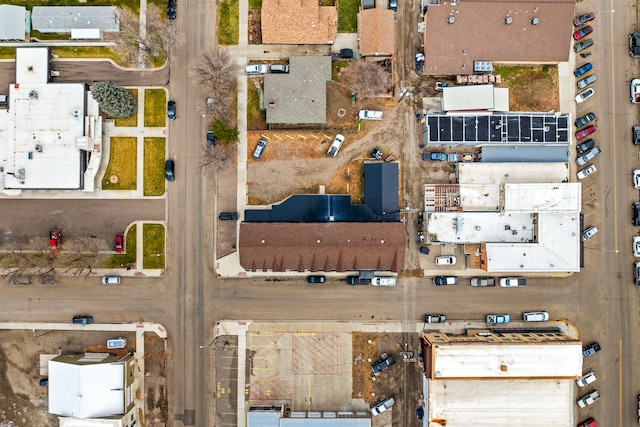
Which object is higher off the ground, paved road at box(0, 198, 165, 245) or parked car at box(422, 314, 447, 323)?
paved road at box(0, 198, 165, 245)

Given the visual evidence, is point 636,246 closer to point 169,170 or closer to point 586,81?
point 586,81

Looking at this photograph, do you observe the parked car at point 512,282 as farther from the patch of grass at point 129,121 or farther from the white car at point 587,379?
the patch of grass at point 129,121

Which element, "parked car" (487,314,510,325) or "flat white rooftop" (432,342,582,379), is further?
"parked car" (487,314,510,325)

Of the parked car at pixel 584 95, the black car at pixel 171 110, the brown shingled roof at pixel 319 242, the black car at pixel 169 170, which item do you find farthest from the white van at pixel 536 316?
the black car at pixel 171 110

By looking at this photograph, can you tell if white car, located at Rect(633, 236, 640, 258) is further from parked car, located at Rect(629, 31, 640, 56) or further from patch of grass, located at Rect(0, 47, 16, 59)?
patch of grass, located at Rect(0, 47, 16, 59)

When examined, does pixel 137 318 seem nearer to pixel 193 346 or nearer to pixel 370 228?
pixel 193 346

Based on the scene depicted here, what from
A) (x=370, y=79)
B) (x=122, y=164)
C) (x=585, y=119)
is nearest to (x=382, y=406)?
(x=370, y=79)

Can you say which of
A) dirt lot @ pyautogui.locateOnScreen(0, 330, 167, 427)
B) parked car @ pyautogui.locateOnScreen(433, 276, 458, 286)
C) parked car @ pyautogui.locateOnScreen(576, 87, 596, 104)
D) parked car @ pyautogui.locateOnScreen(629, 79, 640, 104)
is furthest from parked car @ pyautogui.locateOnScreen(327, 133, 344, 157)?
parked car @ pyautogui.locateOnScreen(629, 79, 640, 104)
